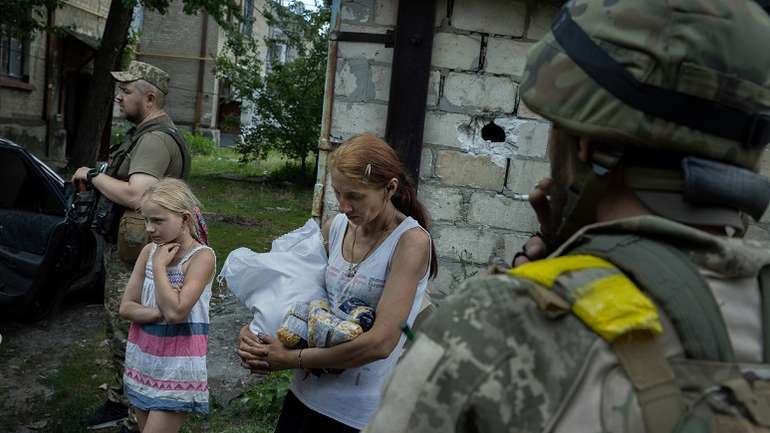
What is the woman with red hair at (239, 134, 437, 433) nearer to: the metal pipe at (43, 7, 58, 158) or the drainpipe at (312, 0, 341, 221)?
the drainpipe at (312, 0, 341, 221)

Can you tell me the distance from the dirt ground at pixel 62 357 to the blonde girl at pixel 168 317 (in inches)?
61.6

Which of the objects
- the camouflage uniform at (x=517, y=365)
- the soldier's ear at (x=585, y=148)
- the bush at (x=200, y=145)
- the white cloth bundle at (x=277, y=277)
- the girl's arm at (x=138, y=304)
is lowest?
the bush at (x=200, y=145)

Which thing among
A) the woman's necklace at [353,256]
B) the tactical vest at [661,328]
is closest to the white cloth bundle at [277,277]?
the woman's necklace at [353,256]

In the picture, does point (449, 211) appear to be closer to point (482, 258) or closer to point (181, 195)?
point (482, 258)

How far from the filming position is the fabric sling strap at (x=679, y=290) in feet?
3.28

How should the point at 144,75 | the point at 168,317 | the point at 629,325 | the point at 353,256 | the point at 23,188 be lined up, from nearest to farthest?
the point at 629,325
the point at 353,256
the point at 168,317
the point at 144,75
the point at 23,188

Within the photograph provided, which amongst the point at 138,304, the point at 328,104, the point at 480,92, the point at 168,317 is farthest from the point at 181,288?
the point at 480,92

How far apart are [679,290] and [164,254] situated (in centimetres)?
258

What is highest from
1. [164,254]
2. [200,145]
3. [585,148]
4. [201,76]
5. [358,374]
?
[201,76]

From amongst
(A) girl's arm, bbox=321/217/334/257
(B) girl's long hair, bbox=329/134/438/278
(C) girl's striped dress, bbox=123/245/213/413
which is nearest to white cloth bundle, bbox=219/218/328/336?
(A) girl's arm, bbox=321/217/334/257

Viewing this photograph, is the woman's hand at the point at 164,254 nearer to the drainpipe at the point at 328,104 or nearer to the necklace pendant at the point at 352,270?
the necklace pendant at the point at 352,270

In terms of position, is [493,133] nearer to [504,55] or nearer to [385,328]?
[504,55]

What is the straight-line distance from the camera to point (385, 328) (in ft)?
7.55

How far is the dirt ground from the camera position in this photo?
4629 millimetres
